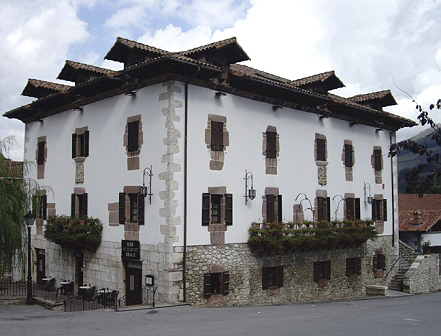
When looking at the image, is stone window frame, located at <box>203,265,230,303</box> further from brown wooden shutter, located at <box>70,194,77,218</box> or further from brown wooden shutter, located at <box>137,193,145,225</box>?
brown wooden shutter, located at <box>70,194,77,218</box>

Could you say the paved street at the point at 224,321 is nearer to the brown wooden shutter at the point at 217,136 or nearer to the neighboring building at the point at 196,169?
the neighboring building at the point at 196,169

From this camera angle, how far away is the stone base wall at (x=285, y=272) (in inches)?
747

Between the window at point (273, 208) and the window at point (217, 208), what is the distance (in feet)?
7.33

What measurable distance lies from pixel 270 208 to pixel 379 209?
997 cm

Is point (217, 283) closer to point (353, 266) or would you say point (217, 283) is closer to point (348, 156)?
point (353, 266)

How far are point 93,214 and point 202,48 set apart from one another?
28.2ft

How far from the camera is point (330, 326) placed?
48.4 feet

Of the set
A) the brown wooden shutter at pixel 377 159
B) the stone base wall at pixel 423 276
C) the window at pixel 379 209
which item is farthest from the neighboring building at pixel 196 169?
the stone base wall at pixel 423 276

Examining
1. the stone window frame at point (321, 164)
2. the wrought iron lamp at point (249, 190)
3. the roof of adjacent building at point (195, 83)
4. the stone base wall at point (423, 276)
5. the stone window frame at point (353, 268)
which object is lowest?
the stone base wall at point (423, 276)

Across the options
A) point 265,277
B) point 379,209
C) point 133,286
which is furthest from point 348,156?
point 133,286

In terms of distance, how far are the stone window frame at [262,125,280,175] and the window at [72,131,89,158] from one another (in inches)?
313

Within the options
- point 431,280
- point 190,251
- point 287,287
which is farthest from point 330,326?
point 431,280

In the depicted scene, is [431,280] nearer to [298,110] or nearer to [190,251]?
[298,110]

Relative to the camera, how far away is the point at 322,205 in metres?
24.9
